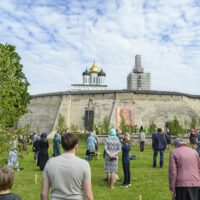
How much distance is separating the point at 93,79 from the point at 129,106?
35351mm

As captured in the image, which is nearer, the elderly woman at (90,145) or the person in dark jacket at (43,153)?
the person in dark jacket at (43,153)

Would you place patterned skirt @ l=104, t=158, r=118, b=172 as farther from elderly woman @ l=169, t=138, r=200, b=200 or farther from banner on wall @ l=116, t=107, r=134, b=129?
banner on wall @ l=116, t=107, r=134, b=129

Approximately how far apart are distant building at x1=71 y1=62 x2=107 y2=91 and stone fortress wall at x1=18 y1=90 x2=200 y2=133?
27.5 metres

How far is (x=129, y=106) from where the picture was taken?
52406 millimetres

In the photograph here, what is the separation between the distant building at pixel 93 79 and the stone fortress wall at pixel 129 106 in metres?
27.5

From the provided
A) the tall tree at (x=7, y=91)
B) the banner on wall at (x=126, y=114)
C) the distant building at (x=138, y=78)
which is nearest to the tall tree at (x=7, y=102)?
the tall tree at (x=7, y=91)

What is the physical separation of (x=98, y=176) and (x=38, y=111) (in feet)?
152

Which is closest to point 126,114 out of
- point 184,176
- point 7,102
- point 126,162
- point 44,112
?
point 44,112

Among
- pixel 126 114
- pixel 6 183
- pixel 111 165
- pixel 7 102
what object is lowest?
pixel 111 165

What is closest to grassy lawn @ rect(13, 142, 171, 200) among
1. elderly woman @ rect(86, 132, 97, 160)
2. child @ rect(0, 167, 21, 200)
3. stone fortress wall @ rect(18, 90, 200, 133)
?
elderly woman @ rect(86, 132, 97, 160)

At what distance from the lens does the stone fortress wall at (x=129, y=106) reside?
5234 cm

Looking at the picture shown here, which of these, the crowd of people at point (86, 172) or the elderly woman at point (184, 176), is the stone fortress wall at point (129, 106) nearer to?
the crowd of people at point (86, 172)

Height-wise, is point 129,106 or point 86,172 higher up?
point 129,106

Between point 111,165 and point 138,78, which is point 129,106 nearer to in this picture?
point 111,165
